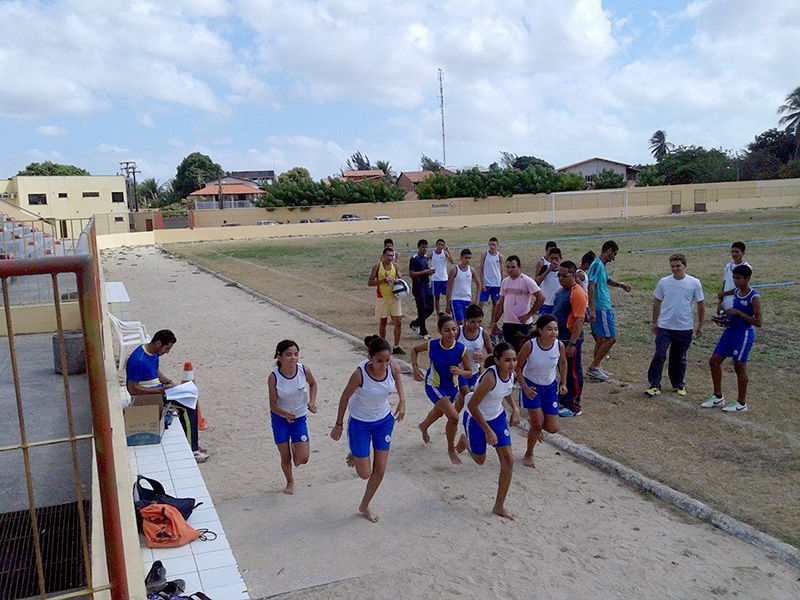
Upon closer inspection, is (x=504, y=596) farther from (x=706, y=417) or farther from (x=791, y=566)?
(x=706, y=417)

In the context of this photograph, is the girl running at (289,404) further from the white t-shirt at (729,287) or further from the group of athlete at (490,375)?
the white t-shirt at (729,287)

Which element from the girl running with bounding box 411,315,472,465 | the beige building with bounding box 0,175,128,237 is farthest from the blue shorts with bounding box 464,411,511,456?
the beige building with bounding box 0,175,128,237

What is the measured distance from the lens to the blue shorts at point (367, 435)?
19.3 feet

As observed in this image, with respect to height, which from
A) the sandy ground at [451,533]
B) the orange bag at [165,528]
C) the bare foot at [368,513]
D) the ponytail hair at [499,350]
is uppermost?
the ponytail hair at [499,350]

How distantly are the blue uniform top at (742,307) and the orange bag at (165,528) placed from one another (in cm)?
599

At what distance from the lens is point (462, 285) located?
1113 centimetres

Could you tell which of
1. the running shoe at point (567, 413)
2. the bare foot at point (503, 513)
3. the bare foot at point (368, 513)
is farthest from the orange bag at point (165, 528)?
the running shoe at point (567, 413)

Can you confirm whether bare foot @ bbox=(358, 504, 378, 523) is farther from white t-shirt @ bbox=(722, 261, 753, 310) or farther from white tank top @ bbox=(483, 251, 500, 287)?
white tank top @ bbox=(483, 251, 500, 287)

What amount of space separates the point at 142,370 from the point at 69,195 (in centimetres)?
5537

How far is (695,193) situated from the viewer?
64.8 metres

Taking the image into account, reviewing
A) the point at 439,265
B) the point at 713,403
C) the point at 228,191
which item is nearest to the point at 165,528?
the point at 713,403

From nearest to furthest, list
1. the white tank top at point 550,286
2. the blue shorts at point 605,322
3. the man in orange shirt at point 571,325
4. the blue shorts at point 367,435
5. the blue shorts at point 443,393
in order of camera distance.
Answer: the blue shorts at point 367,435 < the blue shorts at point 443,393 < the man in orange shirt at point 571,325 < the blue shorts at point 605,322 < the white tank top at point 550,286

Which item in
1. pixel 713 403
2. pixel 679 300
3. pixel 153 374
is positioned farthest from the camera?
pixel 679 300

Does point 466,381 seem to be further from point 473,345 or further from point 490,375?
point 490,375
